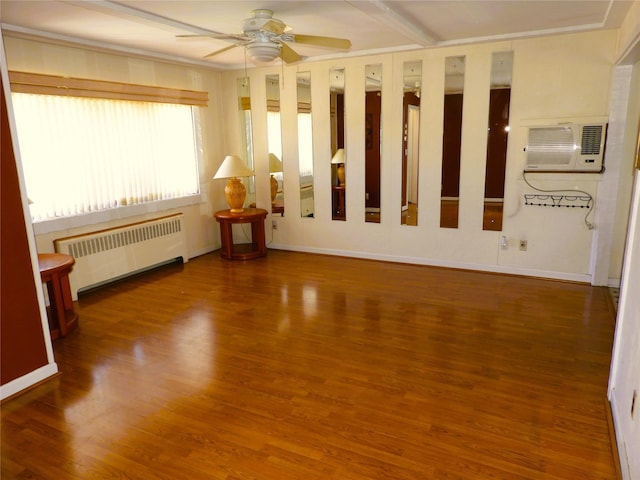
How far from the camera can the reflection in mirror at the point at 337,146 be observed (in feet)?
18.5

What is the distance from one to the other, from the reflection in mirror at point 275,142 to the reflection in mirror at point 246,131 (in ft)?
1.03

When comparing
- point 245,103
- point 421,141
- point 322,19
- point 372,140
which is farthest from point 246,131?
point 322,19

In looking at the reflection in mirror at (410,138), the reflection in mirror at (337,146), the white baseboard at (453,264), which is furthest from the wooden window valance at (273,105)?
the white baseboard at (453,264)

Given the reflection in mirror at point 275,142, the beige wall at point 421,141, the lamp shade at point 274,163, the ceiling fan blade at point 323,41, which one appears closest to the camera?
the ceiling fan blade at point 323,41

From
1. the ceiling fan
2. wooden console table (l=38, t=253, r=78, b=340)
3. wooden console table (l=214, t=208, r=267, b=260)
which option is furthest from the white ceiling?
wooden console table (l=214, t=208, r=267, b=260)

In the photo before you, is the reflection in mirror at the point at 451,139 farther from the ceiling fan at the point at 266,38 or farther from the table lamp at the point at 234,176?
the table lamp at the point at 234,176

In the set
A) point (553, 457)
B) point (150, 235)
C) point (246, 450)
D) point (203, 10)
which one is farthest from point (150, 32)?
point (553, 457)

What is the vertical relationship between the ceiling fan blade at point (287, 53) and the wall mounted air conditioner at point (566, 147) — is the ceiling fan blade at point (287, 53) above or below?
above

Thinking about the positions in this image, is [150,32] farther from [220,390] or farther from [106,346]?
[220,390]

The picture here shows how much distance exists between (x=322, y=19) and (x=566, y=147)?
8.98 feet

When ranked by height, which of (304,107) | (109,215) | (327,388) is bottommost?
(327,388)

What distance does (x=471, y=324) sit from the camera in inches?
148

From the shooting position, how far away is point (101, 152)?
189 inches

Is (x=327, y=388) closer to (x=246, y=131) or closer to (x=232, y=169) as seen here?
(x=232, y=169)
